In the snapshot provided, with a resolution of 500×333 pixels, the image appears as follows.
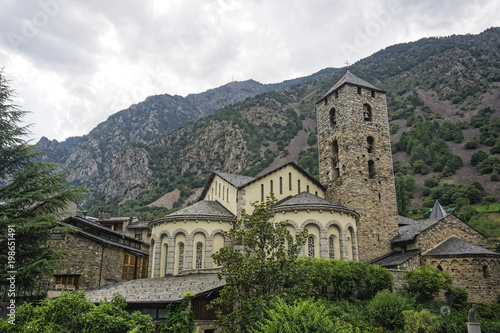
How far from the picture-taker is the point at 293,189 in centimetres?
3077

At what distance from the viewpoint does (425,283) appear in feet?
77.3

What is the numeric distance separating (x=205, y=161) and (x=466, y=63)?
106 m

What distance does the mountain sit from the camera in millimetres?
99062

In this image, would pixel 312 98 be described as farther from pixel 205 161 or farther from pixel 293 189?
pixel 293 189

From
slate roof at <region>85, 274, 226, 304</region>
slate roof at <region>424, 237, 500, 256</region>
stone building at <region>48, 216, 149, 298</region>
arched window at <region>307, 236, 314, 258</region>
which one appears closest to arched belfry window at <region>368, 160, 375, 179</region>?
slate roof at <region>424, 237, 500, 256</region>

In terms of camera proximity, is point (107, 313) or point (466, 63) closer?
point (107, 313)

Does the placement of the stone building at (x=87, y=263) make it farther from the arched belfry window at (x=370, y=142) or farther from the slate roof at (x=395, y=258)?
the arched belfry window at (x=370, y=142)

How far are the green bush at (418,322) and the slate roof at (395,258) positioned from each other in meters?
7.40

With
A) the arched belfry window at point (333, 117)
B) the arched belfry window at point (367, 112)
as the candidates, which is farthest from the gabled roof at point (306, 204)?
the arched belfry window at point (367, 112)

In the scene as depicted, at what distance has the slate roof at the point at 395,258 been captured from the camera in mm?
26906

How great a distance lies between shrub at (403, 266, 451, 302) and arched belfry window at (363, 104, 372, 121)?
15191 mm

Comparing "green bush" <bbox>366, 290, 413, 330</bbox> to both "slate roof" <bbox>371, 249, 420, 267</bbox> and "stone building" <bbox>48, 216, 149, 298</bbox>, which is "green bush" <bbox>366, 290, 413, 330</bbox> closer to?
"slate roof" <bbox>371, 249, 420, 267</bbox>

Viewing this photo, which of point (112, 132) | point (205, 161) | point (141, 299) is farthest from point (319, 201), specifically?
point (112, 132)

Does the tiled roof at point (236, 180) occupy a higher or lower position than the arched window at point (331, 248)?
higher
